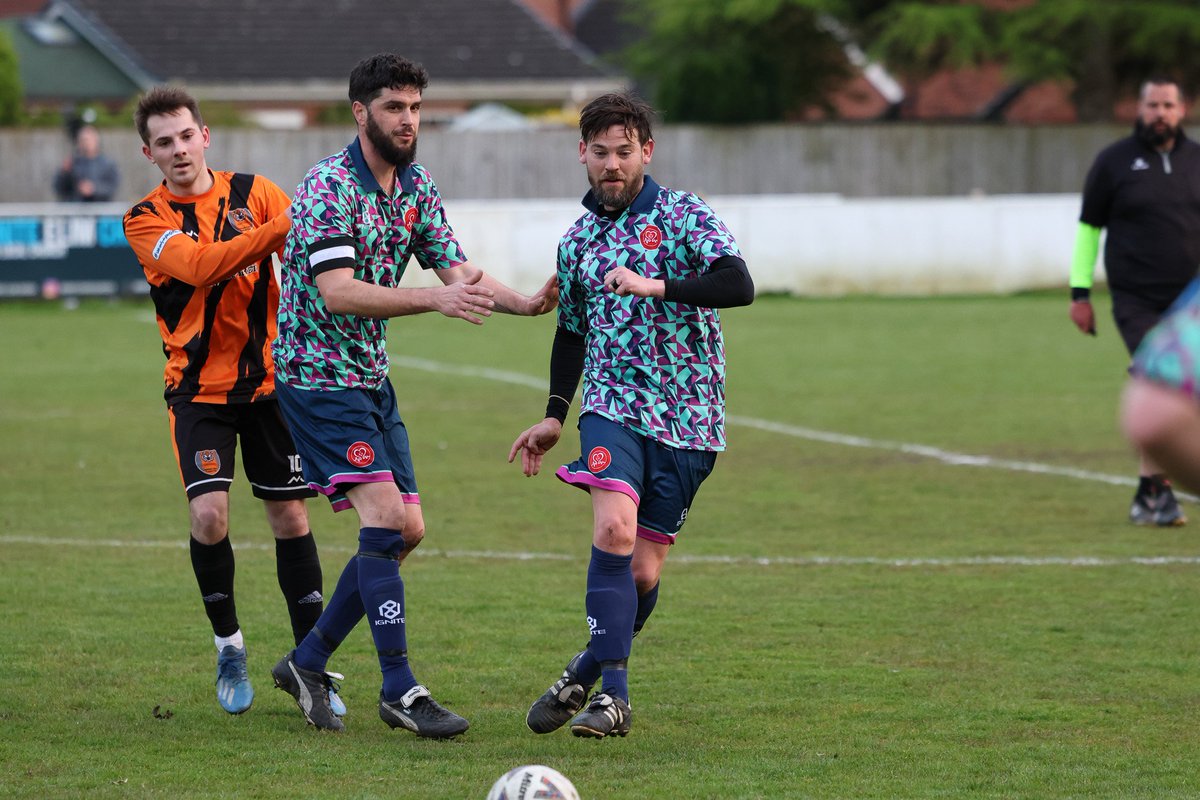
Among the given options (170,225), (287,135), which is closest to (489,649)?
(170,225)

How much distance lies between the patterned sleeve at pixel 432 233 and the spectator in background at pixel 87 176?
1937cm

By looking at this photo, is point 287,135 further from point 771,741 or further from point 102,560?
point 771,741

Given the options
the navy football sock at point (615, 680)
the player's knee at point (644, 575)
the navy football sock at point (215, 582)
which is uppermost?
the player's knee at point (644, 575)

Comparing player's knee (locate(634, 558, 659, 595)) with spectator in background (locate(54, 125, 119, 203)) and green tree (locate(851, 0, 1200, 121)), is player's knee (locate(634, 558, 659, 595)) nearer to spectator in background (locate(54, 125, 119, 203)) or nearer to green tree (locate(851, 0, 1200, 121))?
spectator in background (locate(54, 125, 119, 203))

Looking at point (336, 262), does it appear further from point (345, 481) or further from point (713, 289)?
point (713, 289)

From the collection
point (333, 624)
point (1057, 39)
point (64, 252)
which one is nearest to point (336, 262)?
point (333, 624)

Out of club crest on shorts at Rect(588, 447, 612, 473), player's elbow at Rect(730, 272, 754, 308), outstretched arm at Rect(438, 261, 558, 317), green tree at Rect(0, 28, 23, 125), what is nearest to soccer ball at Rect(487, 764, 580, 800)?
club crest on shorts at Rect(588, 447, 612, 473)

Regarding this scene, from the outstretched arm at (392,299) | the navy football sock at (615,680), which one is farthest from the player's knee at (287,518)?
the navy football sock at (615,680)

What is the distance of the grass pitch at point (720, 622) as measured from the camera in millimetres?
5312

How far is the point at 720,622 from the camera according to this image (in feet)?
24.1

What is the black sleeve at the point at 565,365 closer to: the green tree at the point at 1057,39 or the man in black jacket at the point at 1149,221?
the man in black jacket at the point at 1149,221

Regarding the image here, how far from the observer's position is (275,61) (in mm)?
43750

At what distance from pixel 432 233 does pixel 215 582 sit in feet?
4.58

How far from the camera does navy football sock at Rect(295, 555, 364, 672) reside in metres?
5.93
